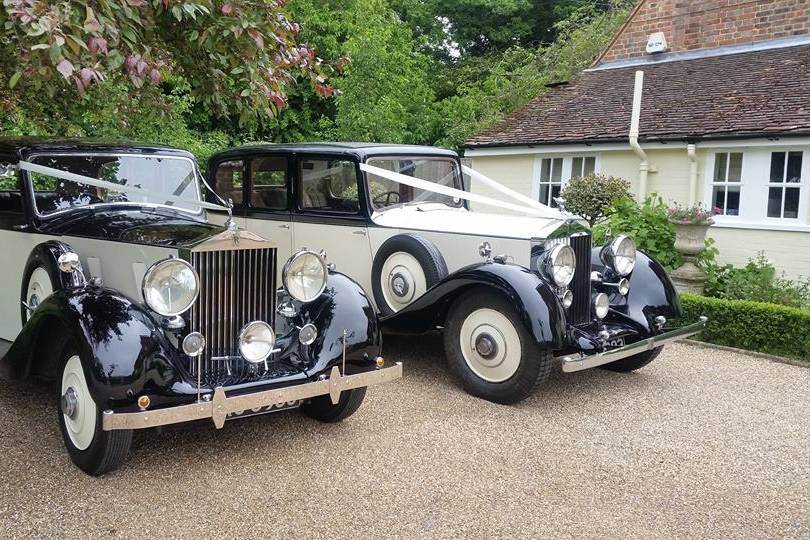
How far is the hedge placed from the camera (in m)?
7.40

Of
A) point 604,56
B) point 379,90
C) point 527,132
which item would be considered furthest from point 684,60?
point 379,90

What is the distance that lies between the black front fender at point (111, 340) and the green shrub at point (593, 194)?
8978 mm

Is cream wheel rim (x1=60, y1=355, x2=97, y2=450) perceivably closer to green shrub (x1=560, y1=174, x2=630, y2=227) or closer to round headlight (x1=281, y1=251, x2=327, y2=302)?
round headlight (x1=281, y1=251, x2=327, y2=302)

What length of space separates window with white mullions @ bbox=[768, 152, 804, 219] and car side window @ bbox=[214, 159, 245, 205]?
809cm

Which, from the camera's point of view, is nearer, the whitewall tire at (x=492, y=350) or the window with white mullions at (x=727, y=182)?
the whitewall tire at (x=492, y=350)

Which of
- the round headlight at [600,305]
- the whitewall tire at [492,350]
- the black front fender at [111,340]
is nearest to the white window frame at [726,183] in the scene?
the round headlight at [600,305]

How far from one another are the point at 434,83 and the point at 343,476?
22.2 metres

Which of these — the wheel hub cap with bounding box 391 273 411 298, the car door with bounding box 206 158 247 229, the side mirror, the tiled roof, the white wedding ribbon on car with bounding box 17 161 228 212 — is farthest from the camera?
the tiled roof

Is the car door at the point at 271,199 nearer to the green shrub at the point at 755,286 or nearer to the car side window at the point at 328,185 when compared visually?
the car side window at the point at 328,185

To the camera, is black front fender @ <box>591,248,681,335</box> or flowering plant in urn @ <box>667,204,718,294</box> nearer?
black front fender @ <box>591,248,681,335</box>

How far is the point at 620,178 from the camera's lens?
12.6 meters

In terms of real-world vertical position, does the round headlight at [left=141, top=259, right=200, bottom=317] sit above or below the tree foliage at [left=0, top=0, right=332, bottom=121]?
below

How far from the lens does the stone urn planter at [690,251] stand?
9.06m

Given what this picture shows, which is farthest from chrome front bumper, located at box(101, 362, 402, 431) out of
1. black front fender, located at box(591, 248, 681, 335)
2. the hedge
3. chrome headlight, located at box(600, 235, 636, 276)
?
the hedge
